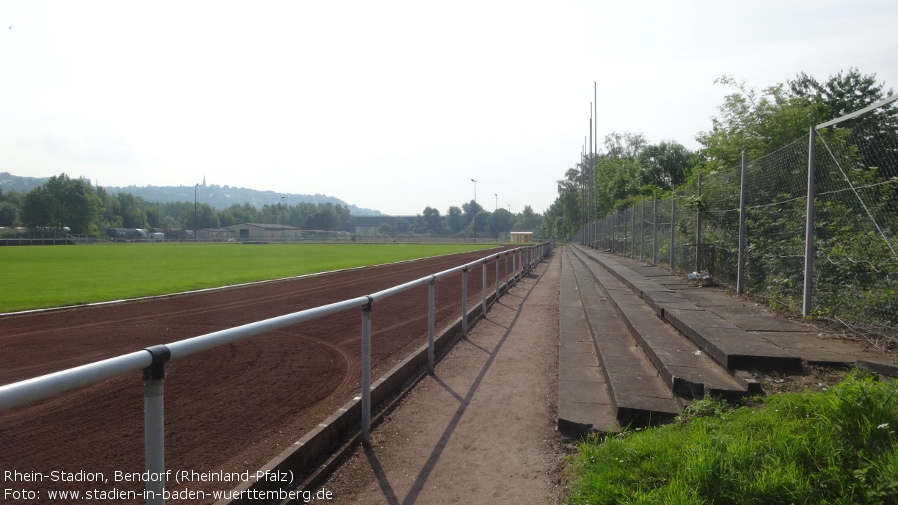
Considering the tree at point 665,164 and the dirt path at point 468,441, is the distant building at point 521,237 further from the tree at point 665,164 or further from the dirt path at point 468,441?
the dirt path at point 468,441

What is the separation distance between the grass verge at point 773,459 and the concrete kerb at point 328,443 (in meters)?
1.64

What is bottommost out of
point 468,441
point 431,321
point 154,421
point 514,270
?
point 468,441

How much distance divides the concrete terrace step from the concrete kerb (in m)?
2.84

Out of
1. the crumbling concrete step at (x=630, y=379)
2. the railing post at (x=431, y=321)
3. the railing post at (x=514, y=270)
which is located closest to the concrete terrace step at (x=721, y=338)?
the crumbling concrete step at (x=630, y=379)

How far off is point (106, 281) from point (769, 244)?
62.5 ft

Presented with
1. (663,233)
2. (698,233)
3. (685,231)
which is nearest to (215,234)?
(663,233)

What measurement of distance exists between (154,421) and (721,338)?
4.87m

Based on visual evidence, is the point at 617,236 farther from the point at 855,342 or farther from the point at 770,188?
the point at 855,342

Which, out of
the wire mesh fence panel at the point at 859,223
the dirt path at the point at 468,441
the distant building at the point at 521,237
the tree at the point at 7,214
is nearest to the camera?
the dirt path at the point at 468,441

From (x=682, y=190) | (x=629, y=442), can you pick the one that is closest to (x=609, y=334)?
(x=629, y=442)

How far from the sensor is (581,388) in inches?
230

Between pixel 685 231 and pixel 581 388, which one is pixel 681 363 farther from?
pixel 685 231

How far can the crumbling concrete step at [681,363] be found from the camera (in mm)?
4523

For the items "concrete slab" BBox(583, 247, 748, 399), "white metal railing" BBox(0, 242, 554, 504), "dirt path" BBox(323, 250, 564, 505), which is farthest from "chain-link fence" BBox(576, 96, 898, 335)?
"white metal railing" BBox(0, 242, 554, 504)
